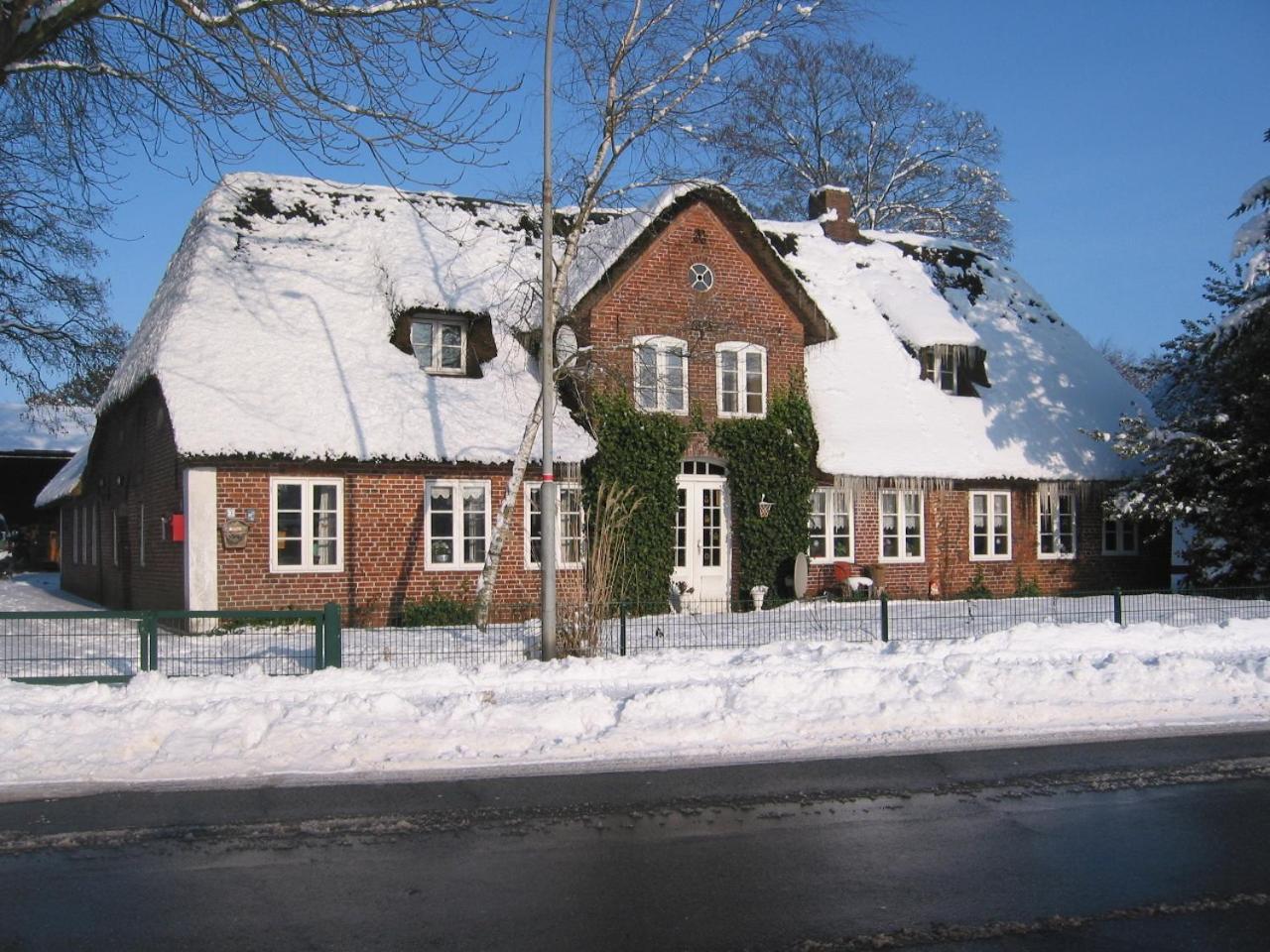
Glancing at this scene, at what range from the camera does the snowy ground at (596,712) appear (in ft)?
32.2

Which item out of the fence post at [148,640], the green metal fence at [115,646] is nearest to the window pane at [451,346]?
the green metal fence at [115,646]

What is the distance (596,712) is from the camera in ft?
36.3

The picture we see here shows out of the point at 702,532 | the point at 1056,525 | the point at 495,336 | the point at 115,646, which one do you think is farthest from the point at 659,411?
the point at 115,646

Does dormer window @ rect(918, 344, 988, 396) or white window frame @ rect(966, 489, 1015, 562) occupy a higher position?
dormer window @ rect(918, 344, 988, 396)

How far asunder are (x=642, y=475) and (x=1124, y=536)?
12481 millimetres

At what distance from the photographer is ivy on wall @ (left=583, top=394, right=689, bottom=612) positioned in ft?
68.9

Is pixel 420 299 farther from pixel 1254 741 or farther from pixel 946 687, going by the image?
pixel 1254 741

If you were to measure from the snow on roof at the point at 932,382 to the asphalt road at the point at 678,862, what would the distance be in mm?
14405

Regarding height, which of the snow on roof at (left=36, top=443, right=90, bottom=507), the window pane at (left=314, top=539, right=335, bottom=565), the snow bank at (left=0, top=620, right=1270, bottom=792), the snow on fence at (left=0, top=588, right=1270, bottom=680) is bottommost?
the snow bank at (left=0, top=620, right=1270, bottom=792)

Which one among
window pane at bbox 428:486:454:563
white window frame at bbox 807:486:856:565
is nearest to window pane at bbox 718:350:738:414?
white window frame at bbox 807:486:856:565

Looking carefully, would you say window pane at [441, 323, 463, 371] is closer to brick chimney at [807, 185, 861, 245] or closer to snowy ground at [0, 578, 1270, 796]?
snowy ground at [0, 578, 1270, 796]

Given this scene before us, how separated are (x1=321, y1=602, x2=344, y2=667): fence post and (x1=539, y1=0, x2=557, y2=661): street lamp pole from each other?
2.42 metres

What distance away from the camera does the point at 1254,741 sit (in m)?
10.6

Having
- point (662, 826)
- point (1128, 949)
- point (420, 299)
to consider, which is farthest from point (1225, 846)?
point (420, 299)
